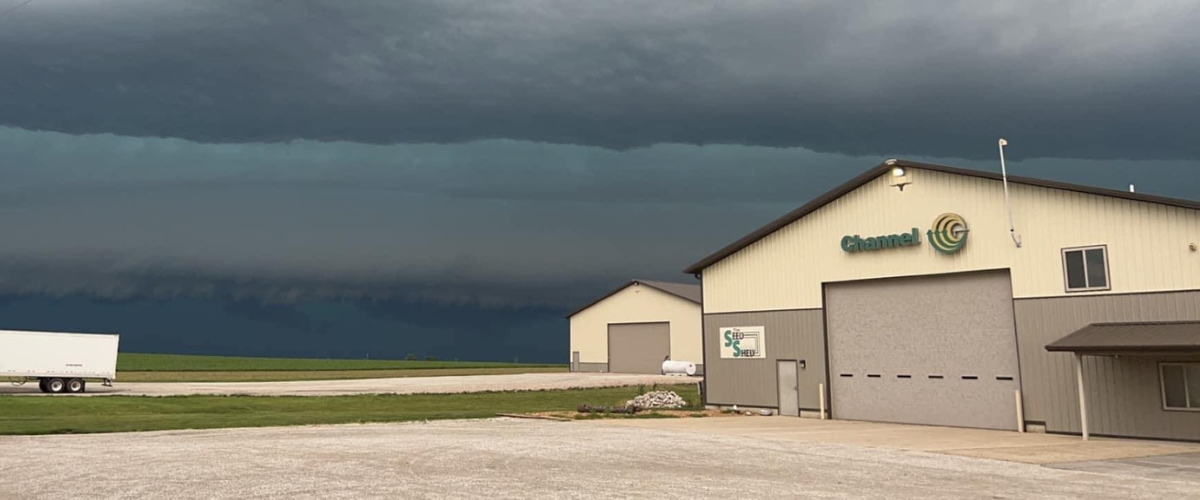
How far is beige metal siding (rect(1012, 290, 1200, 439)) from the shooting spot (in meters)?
24.2

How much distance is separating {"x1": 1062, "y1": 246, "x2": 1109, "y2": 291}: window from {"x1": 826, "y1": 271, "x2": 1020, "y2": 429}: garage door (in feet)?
6.45

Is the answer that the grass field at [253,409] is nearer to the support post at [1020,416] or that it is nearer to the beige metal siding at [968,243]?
the beige metal siding at [968,243]

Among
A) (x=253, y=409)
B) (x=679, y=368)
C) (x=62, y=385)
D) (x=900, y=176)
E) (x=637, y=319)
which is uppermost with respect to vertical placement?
(x=900, y=176)

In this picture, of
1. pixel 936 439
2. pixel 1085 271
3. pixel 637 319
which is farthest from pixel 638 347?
pixel 1085 271

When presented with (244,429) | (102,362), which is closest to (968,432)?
(244,429)

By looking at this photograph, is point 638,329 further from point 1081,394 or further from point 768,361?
point 1081,394

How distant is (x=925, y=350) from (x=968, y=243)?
152 inches

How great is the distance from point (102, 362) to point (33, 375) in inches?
122

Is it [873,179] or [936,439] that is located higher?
[873,179]

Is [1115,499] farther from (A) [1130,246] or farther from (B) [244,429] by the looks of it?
(B) [244,429]

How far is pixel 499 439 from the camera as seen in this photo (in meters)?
23.1

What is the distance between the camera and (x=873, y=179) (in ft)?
Answer: 104

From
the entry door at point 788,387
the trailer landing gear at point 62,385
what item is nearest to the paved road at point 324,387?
the trailer landing gear at point 62,385

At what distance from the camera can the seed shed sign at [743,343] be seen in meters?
34.7
